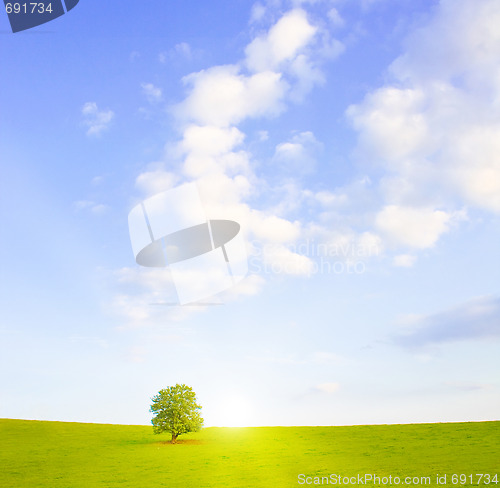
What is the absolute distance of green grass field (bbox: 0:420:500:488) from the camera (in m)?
37.6

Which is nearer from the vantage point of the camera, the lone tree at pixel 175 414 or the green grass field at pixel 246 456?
the green grass field at pixel 246 456

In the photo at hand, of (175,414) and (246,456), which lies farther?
(175,414)

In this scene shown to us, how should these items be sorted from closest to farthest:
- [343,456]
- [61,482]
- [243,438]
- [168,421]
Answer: [61,482], [343,456], [168,421], [243,438]

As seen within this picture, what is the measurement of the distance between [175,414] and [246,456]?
14.9m

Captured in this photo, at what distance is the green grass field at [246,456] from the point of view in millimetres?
37625

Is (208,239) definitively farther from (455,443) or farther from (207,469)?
(455,443)

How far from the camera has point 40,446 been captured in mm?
→ 61438

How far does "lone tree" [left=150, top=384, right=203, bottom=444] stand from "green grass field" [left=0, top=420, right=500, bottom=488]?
7.30ft

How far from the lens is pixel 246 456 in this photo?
4744 cm

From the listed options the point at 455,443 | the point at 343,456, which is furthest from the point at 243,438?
the point at 455,443

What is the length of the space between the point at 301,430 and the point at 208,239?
50.3 meters

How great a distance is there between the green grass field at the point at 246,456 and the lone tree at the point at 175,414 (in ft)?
7.30

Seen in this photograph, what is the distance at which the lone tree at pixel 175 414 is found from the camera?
5819cm

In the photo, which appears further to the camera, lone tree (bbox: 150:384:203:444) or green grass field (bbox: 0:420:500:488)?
lone tree (bbox: 150:384:203:444)
